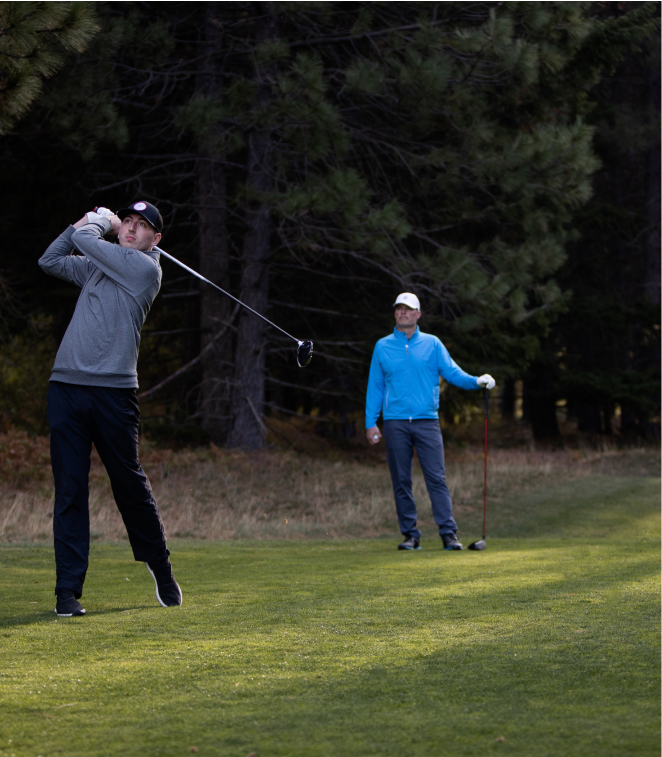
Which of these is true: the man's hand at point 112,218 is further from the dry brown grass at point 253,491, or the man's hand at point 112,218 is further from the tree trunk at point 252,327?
the tree trunk at point 252,327

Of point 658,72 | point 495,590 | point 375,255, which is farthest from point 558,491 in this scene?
point 658,72

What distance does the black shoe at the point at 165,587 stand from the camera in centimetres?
521

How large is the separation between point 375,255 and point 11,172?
6.07 metres

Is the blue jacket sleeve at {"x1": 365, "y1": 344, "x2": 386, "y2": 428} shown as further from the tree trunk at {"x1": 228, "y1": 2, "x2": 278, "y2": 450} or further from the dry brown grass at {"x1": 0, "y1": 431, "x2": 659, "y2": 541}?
the tree trunk at {"x1": 228, "y1": 2, "x2": 278, "y2": 450}

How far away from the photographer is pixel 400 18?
16.1m

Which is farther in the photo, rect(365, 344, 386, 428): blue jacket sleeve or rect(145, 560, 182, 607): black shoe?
rect(365, 344, 386, 428): blue jacket sleeve

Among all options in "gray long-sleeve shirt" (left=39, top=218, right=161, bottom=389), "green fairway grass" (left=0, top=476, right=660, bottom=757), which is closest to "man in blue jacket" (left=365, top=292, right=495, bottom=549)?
"green fairway grass" (left=0, top=476, right=660, bottom=757)

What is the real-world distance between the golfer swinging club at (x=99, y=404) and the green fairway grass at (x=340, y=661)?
31 centimetres

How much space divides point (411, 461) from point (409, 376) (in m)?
0.76

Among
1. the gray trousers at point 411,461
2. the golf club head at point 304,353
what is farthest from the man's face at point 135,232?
the gray trousers at point 411,461

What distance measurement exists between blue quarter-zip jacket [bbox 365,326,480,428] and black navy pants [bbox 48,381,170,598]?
3943 mm

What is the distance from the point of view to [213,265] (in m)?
17.7

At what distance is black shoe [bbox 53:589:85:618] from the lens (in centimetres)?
494

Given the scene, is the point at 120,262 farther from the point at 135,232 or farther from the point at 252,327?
the point at 252,327
